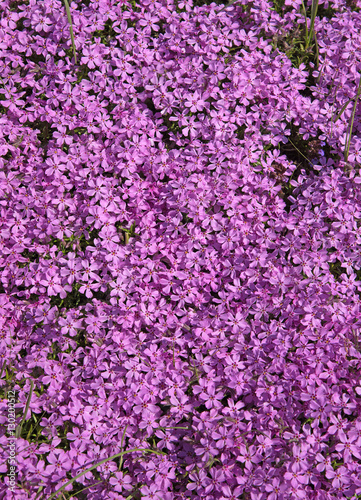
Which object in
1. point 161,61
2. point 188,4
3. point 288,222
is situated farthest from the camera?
point 188,4

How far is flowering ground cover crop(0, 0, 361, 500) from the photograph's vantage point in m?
3.87

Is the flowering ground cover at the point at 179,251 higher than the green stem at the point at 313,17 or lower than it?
lower

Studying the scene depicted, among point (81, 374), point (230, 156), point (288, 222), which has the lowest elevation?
point (81, 374)

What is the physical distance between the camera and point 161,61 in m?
4.82

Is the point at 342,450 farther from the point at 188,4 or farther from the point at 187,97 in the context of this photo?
the point at 188,4

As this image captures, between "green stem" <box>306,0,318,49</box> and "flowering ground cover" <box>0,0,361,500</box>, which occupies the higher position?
"green stem" <box>306,0,318,49</box>

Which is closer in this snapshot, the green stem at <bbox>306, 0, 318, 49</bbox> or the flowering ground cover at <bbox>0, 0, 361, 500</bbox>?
the flowering ground cover at <bbox>0, 0, 361, 500</bbox>

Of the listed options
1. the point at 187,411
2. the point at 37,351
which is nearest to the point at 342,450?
the point at 187,411

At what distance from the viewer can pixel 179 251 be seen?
14.1 ft

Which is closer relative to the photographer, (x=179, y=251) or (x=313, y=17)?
(x=179, y=251)

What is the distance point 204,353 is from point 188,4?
4.35 meters

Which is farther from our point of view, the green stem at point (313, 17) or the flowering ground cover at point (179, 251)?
the green stem at point (313, 17)

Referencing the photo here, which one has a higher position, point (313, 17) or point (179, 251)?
point (313, 17)

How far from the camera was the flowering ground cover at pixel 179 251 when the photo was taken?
12.7 ft
